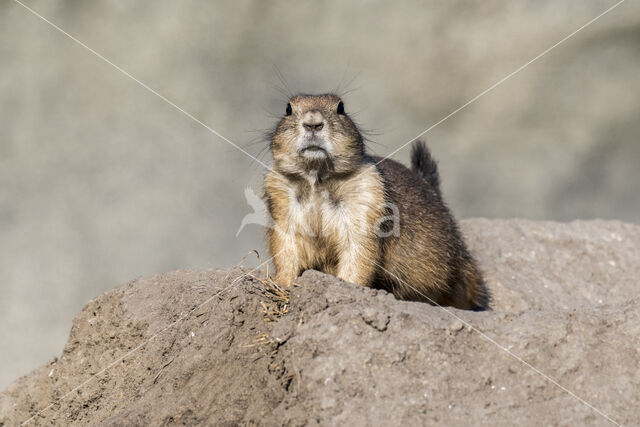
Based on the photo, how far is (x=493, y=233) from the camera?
764 cm

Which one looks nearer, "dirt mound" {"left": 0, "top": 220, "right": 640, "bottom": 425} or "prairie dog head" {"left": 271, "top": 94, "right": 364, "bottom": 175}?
"dirt mound" {"left": 0, "top": 220, "right": 640, "bottom": 425}

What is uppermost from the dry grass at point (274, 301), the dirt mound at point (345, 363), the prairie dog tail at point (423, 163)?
the prairie dog tail at point (423, 163)

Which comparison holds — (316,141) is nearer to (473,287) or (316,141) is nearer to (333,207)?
(333,207)

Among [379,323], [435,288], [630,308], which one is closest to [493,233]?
[435,288]

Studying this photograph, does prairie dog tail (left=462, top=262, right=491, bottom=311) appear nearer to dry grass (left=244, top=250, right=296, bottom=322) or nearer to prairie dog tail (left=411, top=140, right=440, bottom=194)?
prairie dog tail (left=411, top=140, right=440, bottom=194)

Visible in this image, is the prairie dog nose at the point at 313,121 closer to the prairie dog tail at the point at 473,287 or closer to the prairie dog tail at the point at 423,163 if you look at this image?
the prairie dog tail at the point at 473,287

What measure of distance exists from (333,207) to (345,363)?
1.62m

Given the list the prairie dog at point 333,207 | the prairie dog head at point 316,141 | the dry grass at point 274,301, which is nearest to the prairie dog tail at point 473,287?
the prairie dog at point 333,207

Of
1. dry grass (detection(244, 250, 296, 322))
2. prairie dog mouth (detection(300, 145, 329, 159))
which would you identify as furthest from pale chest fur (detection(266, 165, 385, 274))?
dry grass (detection(244, 250, 296, 322))

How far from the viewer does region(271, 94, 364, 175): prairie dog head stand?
15.2 ft

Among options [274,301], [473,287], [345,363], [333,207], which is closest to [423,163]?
[473,287]

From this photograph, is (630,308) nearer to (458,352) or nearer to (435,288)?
(458,352)

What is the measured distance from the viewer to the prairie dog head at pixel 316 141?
464 centimetres

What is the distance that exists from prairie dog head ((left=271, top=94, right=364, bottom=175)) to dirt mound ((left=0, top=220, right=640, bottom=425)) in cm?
84
